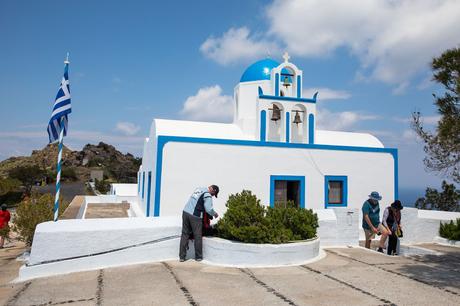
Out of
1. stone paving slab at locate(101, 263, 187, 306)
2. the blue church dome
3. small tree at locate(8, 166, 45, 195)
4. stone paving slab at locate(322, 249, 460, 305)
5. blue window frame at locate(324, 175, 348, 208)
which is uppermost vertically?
the blue church dome

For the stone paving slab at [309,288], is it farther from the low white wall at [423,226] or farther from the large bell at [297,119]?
the large bell at [297,119]

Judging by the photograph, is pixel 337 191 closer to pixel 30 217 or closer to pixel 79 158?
pixel 30 217

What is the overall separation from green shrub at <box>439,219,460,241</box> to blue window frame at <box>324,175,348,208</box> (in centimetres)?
378

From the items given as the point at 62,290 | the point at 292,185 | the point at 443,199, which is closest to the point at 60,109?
the point at 62,290

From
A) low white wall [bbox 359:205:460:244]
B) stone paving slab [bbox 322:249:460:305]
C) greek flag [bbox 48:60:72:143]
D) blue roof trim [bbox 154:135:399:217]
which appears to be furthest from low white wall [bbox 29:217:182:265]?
low white wall [bbox 359:205:460:244]

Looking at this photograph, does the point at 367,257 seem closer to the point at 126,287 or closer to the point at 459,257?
the point at 459,257

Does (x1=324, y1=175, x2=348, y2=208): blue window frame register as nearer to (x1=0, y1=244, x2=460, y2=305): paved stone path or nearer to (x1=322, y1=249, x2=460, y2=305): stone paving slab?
(x1=322, y1=249, x2=460, y2=305): stone paving slab

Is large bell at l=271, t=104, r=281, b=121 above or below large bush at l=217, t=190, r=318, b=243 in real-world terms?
above

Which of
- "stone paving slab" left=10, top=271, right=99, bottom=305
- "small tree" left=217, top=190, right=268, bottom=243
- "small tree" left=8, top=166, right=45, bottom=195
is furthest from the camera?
"small tree" left=8, top=166, right=45, bottom=195

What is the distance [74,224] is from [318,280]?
16.5ft

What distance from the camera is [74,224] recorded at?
7477 millimetres

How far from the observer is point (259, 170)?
13430 mm

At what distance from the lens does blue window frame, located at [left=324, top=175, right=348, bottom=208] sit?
47.4 feet

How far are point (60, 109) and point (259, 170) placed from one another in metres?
7.31
